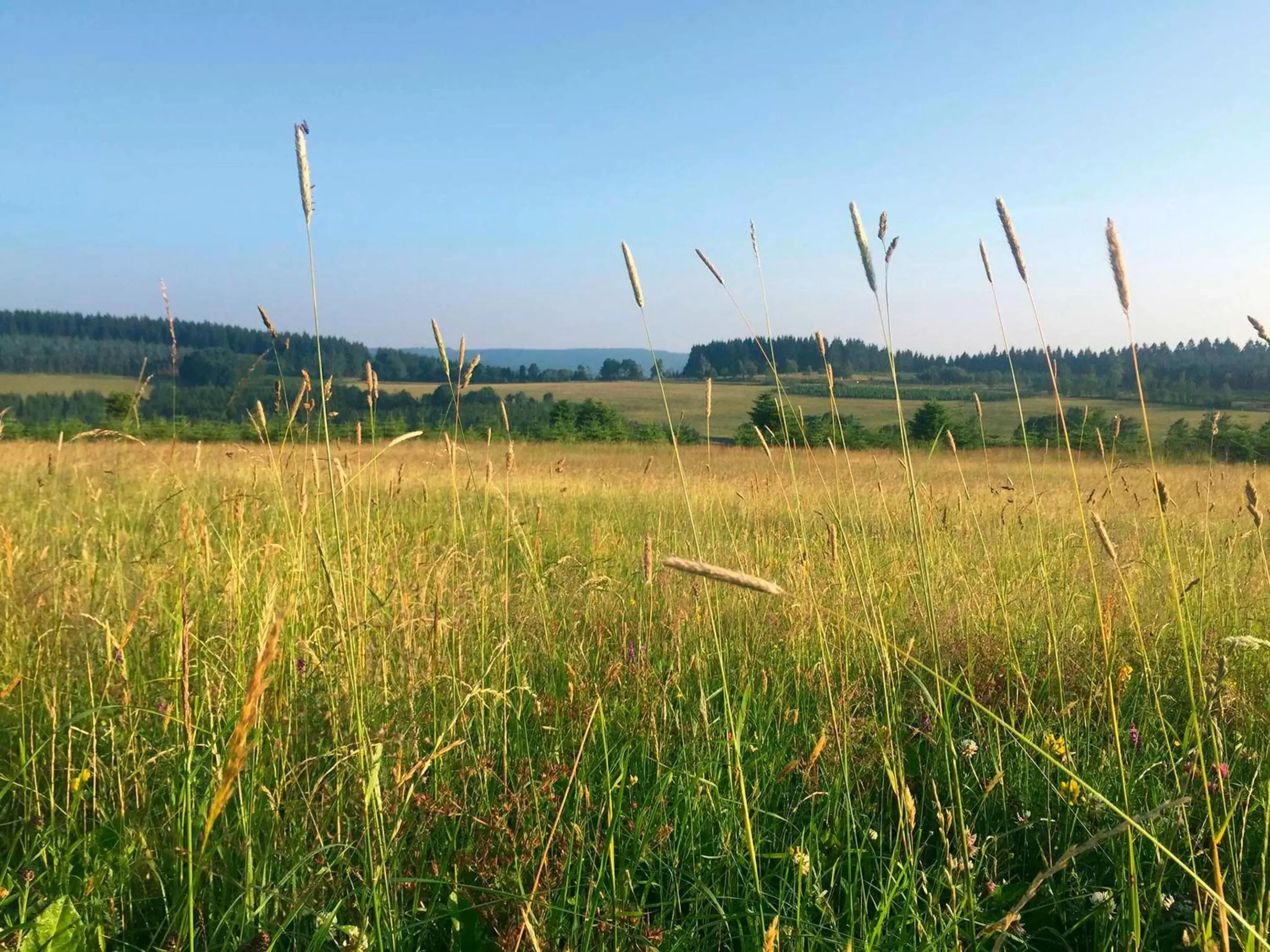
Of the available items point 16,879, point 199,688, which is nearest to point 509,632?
point 199,688

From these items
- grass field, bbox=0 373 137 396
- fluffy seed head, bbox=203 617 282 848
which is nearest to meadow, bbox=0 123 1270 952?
fluffy seed head, bbox=203 617 282 848

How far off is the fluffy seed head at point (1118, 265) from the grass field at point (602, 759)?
0.47 m

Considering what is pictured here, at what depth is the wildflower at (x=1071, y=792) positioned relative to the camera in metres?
1.62

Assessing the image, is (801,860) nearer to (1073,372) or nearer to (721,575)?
(721,575)

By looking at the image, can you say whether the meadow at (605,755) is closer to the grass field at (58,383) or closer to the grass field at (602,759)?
the grass field at (602,759)

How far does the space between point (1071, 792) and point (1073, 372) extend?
83487 mm

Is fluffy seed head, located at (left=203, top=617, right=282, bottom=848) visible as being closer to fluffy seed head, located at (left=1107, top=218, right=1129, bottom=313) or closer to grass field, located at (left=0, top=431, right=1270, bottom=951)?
grass field, located at (left=0, top=431, right=1270, bottom=951)

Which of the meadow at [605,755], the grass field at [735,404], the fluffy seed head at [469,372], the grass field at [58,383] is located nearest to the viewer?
the meadow at [605,755]

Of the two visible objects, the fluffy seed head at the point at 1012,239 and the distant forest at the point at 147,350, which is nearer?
the fluffy seed head at the point at 1012,239

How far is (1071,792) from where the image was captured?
1.66 metres

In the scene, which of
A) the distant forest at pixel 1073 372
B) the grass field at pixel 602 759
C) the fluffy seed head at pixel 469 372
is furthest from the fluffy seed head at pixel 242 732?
the distant forest at pixel 1073 372

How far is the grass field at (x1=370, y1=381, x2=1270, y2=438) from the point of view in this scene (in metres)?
44.8

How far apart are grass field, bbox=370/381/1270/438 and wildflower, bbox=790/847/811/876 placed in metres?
37.4

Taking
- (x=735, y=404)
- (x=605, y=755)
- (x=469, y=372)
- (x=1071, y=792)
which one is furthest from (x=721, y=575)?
(x=735, y=404)
